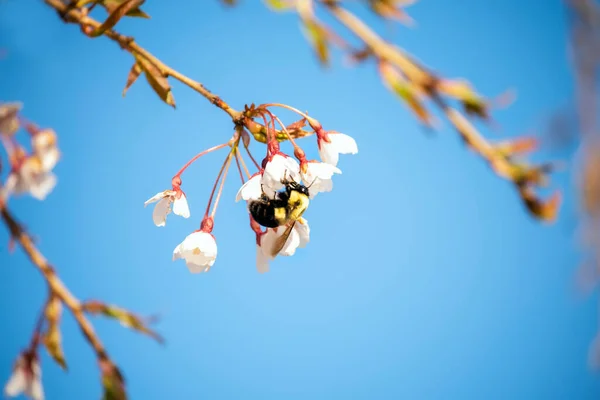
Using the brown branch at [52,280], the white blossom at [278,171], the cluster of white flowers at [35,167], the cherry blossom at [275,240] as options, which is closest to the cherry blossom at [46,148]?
the cluster of white flowers at [35,167]

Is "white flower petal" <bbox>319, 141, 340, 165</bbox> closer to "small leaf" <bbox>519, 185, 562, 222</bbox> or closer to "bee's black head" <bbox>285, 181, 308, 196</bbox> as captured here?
"bee's black head" <bbox>285, 181, 308, 196</bbox>

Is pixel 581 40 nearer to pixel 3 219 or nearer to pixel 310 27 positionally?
pixel 310 27

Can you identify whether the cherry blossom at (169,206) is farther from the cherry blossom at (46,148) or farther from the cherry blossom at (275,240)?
the cherry blossom at (46,148)

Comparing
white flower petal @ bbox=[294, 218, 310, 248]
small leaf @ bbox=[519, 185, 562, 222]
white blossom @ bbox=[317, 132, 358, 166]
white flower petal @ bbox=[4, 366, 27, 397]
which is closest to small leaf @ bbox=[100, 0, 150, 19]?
white blossom @ bbox=[317, 132, 358, 166]

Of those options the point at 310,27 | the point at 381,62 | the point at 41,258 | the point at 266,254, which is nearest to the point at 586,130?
the point at 381,62

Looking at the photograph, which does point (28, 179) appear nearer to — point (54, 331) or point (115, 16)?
point (54, 331)

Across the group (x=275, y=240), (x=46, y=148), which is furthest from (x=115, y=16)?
(x=46, y=148)
